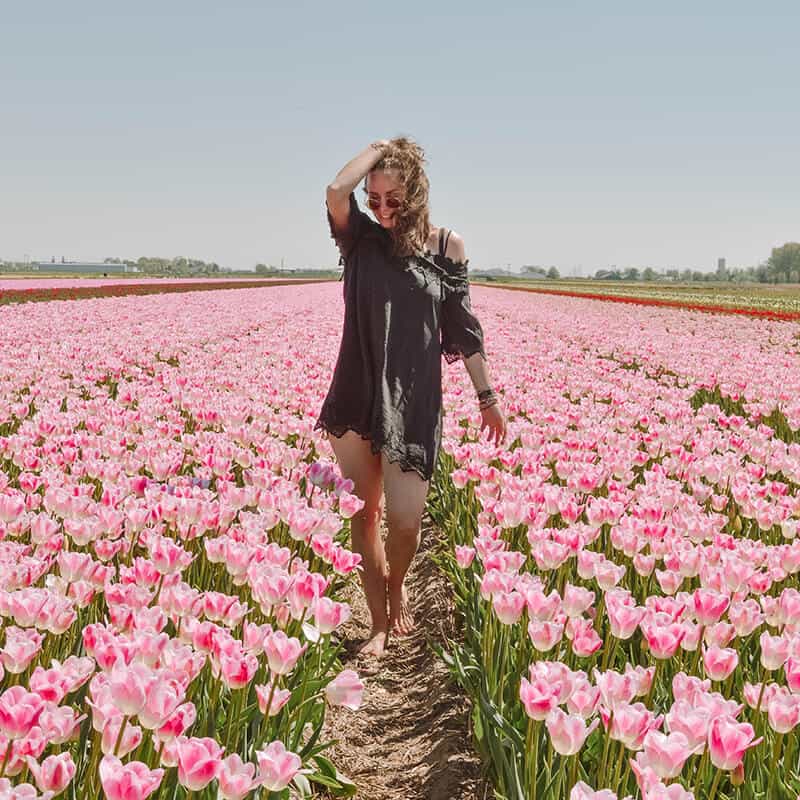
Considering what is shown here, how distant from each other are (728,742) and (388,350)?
2462 millimetres

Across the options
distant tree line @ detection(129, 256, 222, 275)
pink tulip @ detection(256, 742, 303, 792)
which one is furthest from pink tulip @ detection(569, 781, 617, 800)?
distant tree line @ detection(129, 256, 222, 275)

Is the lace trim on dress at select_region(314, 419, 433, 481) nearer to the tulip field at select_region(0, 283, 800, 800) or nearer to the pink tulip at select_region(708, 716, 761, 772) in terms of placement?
the tulip field at select_region(0, 283, 800, 800)

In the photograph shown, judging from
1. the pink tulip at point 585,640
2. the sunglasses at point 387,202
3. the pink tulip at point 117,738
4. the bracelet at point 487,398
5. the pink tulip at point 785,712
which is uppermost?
the sunglasses at point 387,202

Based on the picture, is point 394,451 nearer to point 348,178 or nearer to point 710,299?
point 348,178

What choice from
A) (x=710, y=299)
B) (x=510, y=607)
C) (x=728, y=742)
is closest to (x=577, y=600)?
(x=510, y=607)

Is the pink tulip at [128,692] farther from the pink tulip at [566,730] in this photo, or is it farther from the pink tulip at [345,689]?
the pink tulip at [566,730]

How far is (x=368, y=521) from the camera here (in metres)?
4.07

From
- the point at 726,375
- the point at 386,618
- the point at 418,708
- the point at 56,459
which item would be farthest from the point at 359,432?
the point at 726,375

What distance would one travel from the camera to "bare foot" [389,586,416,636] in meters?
4.30

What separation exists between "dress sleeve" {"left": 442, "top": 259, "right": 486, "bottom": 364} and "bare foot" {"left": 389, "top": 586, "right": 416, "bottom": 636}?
125cm

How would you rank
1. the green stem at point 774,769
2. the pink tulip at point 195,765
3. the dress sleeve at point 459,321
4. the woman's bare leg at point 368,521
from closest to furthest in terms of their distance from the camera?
the pink tulip at point 195,765 → the green stem at point 774,769 → the woman's bare leg at point 368,521 → the dress sleeve at point 459,321

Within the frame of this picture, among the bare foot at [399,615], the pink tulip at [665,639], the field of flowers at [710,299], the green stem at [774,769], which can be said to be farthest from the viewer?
the field of flowers at [710,299]

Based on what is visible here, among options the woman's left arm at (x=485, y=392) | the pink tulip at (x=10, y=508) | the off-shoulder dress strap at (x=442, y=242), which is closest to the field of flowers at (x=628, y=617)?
→ the woman's left arm at (x=485, y=392)

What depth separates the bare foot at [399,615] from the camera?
430 centimetres
